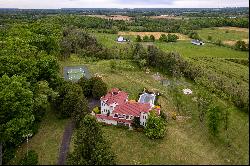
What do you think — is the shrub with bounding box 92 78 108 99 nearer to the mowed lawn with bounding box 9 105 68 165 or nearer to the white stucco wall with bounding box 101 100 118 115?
the white stucco wall with bounding box 101 100 118 115

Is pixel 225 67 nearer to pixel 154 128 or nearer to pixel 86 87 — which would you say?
pixel 86 87

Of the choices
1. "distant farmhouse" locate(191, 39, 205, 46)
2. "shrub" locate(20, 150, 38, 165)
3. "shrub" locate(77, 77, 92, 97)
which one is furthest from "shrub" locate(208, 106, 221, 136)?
"distant farmhouse" locate(191, 39, 205, 46)

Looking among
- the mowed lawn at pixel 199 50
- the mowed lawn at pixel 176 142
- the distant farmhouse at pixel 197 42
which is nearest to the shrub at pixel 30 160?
the mowed lawn at pixel 176 142

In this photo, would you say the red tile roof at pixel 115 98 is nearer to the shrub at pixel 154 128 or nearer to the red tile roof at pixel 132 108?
the red tile roof at pixel 132 108

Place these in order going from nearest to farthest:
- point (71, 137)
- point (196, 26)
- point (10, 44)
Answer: point (71, 137) < point (10, 44) < point (196, 26)

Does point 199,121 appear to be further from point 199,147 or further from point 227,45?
point 227,45

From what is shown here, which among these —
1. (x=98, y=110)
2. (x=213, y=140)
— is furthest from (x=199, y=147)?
(x=98, y=110)

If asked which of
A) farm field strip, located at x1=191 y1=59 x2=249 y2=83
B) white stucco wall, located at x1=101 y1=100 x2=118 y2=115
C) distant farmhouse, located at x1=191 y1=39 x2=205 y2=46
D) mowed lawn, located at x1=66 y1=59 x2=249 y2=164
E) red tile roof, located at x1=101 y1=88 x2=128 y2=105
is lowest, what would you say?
mowed lawn, located at x1=66 y1=59 x2=249 y2=164
